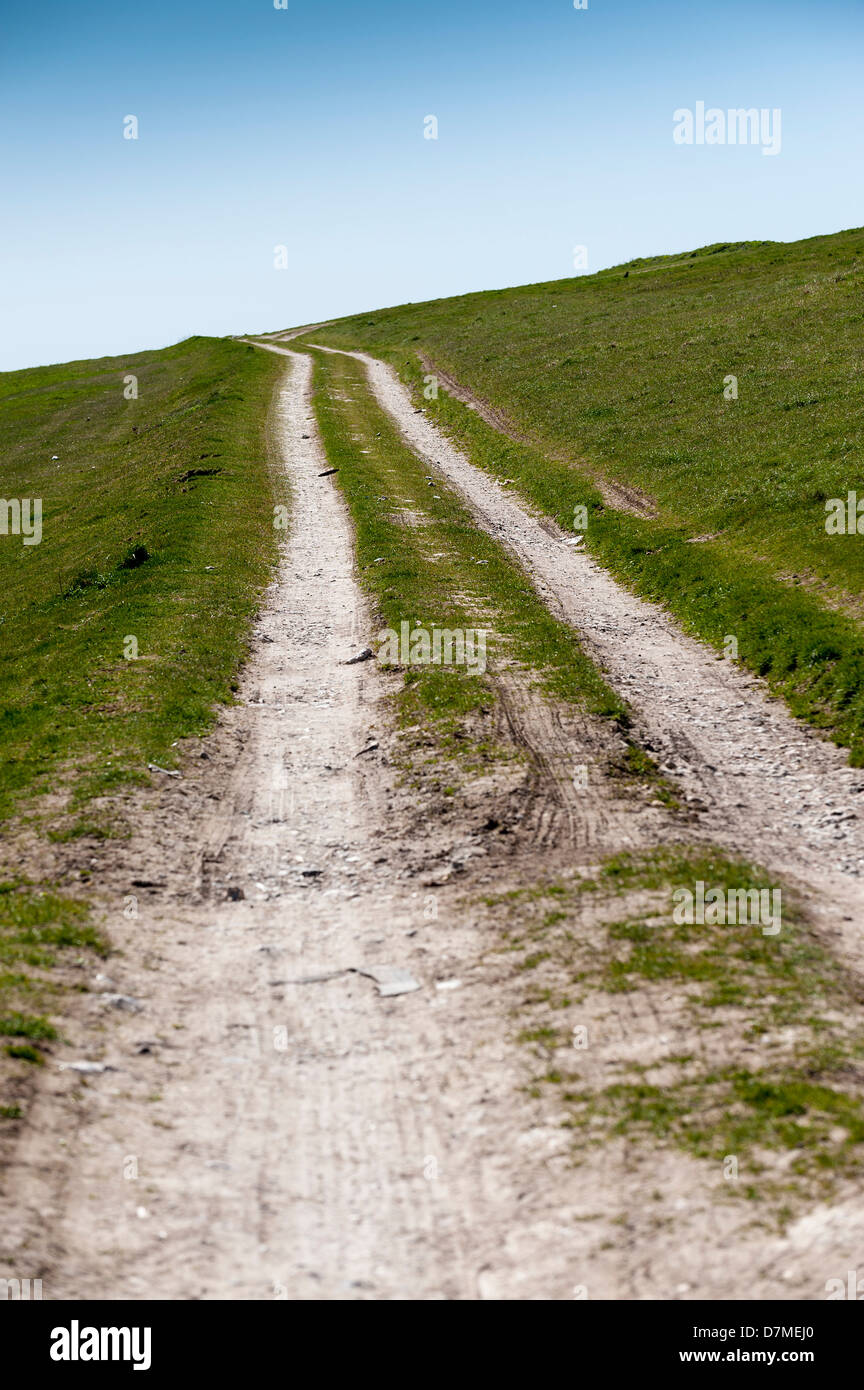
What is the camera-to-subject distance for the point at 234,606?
26.9 m

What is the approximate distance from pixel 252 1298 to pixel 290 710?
1381cm

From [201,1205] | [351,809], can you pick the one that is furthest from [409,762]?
[201,1205]

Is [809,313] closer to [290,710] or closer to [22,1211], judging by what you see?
[290,710]

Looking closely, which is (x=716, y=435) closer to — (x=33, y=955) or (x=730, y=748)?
(x=730, y=748)

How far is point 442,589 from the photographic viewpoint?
2686 cm

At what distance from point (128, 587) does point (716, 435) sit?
24.5 m

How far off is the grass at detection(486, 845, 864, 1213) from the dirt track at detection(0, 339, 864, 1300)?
29 cm

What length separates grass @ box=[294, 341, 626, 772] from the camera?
19641mm

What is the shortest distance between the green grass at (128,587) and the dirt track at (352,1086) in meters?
2.18

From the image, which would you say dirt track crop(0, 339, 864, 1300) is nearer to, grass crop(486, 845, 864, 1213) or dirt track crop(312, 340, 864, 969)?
dirt track crop(312, 340, 864, 969)
